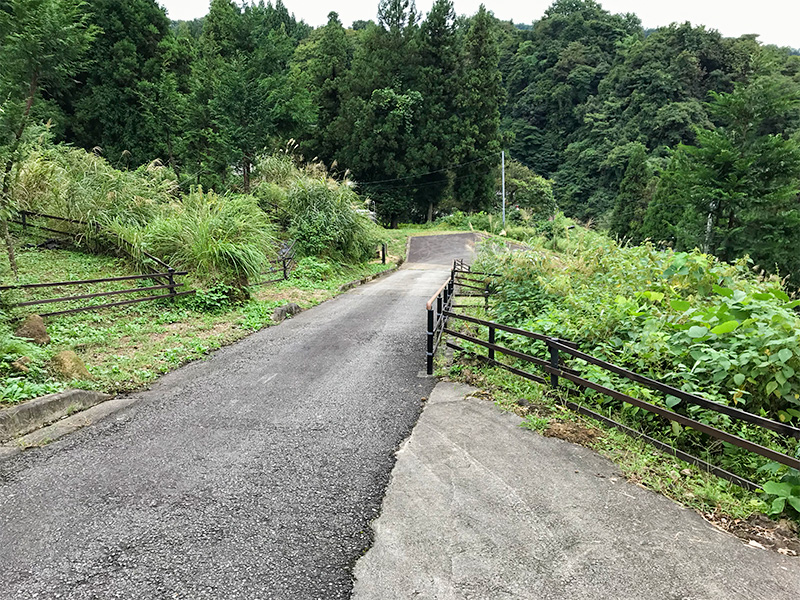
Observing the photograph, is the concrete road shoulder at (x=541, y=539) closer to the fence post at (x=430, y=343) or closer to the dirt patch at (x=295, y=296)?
the fence post at (x=430, y=343)

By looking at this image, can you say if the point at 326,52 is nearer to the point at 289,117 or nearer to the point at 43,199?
the point at 289,117

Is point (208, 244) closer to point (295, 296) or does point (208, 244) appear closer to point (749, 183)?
point (295, 296)

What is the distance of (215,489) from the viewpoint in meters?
2.88

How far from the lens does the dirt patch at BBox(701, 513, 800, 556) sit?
239cm

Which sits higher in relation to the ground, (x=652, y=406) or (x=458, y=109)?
(x=458, y=109)

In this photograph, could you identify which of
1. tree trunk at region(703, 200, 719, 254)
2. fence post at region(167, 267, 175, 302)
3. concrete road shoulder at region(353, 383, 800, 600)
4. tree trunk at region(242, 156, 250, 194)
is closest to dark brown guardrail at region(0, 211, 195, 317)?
fence post at region(167, 267, 175, 302)

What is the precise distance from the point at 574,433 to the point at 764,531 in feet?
4.30

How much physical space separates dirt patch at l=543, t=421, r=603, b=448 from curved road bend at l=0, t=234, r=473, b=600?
4.04 ft

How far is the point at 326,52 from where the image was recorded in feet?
115

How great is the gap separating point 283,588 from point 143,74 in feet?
79.8

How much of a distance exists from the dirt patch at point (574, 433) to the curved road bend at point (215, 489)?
1.23 meters

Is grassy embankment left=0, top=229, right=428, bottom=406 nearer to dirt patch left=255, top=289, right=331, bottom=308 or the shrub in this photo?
dirt patch left=255, top=289, right=331, bottom=308

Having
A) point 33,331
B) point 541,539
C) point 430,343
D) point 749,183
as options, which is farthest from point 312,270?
point 749,183

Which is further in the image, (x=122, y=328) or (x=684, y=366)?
(x=122, y=328)
